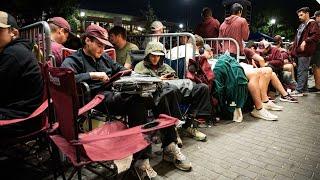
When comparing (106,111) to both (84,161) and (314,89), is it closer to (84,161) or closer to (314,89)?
(84,161)

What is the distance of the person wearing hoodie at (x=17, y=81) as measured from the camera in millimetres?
2828

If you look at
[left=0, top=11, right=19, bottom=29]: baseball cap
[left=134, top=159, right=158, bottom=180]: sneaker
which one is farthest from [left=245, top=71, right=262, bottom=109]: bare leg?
[left=0, top=11, right=19, bottom=29]: baseball cap

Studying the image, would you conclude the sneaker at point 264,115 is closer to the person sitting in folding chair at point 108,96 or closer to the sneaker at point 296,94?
the person sitting in folding chair at point 108,96

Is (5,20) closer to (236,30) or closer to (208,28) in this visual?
(236,30)

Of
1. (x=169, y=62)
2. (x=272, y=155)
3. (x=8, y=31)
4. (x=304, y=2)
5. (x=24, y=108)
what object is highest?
(x=304, y=2)

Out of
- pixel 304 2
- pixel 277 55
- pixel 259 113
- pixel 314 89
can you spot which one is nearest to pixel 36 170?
pixel 259 113

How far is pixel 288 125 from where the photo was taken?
220 inches

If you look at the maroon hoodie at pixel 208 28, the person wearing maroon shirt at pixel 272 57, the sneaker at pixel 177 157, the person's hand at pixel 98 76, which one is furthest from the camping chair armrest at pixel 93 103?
the person wearing maroon shirt at pixel 272 57

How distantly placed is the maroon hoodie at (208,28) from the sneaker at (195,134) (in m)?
4.27

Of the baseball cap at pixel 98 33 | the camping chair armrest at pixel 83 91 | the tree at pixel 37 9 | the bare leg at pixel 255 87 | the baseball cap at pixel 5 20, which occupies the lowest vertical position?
the bare leg at pixel 255 87

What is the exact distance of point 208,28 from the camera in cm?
833

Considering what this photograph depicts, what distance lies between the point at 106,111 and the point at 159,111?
67 centimetres

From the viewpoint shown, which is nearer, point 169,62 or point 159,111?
point 159,111

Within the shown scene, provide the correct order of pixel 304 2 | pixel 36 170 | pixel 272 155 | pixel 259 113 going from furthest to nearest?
pixel 304 2 → pixel 259 113 → pixel 272 155 → pixel 36 170
